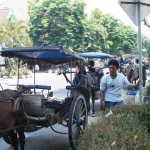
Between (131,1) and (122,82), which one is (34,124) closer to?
(122,82)

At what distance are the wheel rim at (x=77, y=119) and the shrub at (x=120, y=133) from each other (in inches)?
36.4

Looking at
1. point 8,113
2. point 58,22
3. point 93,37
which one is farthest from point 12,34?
point 8,113

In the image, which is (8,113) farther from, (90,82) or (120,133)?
(90,82)

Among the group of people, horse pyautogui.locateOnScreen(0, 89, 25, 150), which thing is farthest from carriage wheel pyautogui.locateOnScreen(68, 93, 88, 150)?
horse pyautogui.locateOnScreen(0, 89, 25, 150)

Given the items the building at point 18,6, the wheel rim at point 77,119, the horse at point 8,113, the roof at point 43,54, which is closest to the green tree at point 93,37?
the building at point 18,6

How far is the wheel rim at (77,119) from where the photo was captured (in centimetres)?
462

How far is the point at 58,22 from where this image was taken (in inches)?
1431

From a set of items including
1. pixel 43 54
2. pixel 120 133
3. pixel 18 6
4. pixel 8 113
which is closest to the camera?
pixel 120 133

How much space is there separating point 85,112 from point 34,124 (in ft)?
3.95

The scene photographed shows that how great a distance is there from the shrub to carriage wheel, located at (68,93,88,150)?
0.91 meters

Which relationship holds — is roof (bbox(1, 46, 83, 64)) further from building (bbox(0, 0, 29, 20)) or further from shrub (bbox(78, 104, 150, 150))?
building (bbox(0, 0, 29, 20))

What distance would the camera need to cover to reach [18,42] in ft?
88.1

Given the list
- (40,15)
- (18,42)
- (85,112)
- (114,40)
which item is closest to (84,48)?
(40,15)

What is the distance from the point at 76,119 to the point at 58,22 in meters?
32.3
